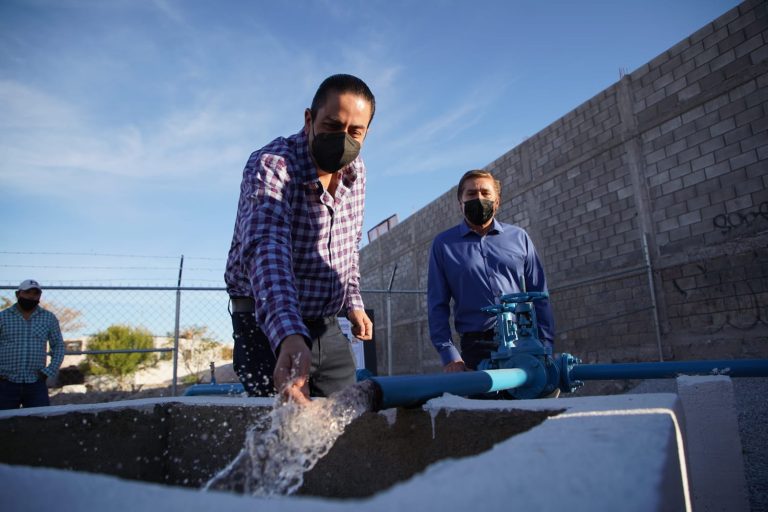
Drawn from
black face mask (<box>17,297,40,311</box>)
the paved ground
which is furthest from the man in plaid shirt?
black face mask (<box>17,297,40,311</box>)

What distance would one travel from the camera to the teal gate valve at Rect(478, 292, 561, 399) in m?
2.01

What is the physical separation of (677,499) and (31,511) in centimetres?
85

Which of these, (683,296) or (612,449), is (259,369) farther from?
(683,296)

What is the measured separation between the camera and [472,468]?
2.00 feet

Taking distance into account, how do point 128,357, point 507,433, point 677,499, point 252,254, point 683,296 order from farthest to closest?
point 128,357
point 683,296
point 252,254
point 507,433
point 677,499

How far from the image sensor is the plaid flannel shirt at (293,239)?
1430 millimetres

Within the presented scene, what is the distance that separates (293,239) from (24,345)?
4.36m

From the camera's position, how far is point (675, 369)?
1896mm

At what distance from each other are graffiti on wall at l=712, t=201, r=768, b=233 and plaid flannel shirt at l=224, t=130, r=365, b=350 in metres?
4.89

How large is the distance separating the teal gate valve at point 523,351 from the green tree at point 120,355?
55.5 feet

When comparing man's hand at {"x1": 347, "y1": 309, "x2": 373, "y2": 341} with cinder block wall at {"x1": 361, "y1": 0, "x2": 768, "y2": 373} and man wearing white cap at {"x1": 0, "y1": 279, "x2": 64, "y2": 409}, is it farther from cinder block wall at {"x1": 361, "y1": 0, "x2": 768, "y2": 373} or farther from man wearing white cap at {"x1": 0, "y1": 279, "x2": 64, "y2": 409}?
cinder block wall at {"x1": 361, "y1": 0, "x2": 768, "y2": 373}

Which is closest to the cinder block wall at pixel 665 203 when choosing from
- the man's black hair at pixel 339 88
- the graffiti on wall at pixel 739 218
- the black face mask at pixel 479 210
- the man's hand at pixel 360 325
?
the graffiti on wall at pixel 739 218

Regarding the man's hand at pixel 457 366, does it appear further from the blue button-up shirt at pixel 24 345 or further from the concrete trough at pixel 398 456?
the blue button-up shirt at pixel 24 345

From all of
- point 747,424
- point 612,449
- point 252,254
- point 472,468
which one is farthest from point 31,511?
point 747,424
